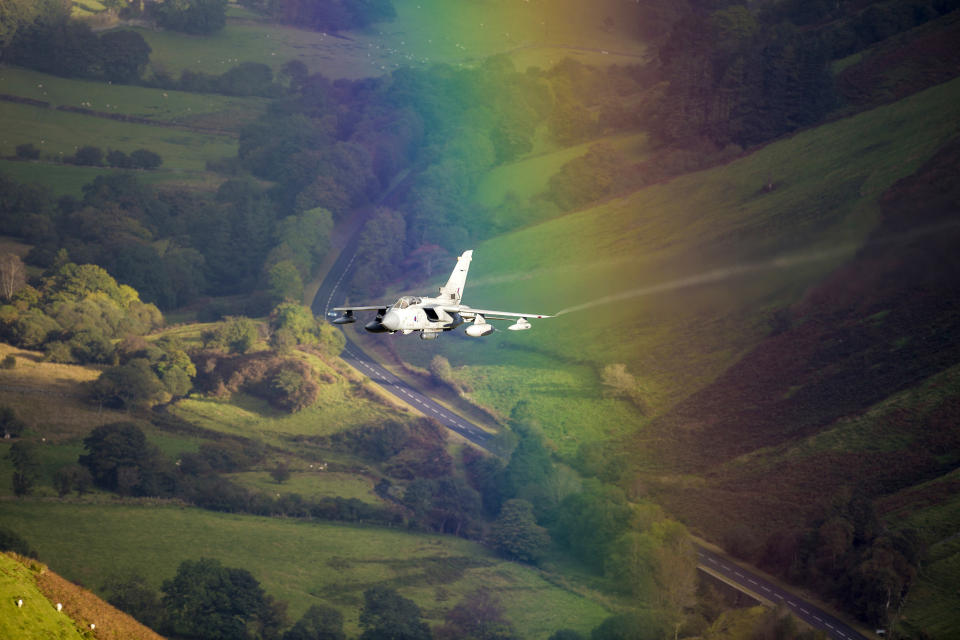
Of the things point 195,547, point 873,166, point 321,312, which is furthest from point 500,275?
point 195,547

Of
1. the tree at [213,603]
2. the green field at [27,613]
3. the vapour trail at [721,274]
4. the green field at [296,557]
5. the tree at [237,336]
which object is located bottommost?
the green field at [27,613]

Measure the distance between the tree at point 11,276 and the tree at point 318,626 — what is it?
314ft

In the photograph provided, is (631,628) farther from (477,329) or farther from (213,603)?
(477,329)

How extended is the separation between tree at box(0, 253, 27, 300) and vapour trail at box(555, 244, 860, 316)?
92612 mm

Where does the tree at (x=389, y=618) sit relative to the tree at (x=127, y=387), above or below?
below

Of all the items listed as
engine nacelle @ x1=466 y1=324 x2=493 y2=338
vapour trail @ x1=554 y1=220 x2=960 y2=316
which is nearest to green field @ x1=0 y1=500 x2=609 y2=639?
vapour trail @ x1=554 y1=220 x2=960 y2=316

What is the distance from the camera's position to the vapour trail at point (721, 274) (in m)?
162

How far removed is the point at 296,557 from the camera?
437ft

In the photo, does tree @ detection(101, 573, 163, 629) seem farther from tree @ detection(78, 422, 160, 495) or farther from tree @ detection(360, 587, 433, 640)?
tree @ detection(78, 422, 160, 495)

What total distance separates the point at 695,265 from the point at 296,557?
248 feet

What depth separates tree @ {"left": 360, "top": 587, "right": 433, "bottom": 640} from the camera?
118m

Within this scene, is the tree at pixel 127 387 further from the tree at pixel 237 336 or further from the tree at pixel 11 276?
the tree at pixel 11 276

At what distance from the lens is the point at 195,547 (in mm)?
132375

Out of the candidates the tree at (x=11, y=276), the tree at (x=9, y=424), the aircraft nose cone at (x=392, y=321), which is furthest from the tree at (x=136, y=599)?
the tree at (x=11, y=276)
